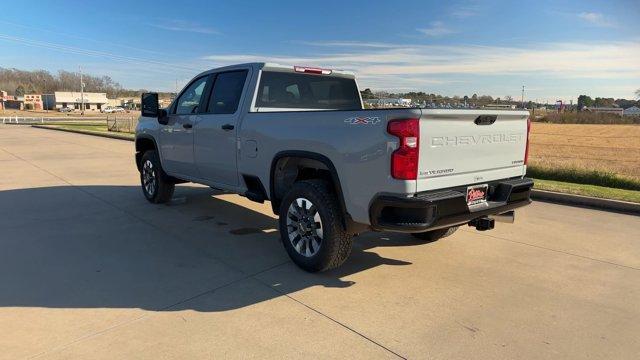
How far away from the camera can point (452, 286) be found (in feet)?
13.7

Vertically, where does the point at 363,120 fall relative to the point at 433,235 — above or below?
above

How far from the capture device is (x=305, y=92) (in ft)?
19.5

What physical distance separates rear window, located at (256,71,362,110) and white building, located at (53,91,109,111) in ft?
470

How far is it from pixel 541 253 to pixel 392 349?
2.84 metres

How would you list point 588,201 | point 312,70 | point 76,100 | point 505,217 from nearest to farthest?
point 505,217
point 312,70
point 588,201
point 76,100

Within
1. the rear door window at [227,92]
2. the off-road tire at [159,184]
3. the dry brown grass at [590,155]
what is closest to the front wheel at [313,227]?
the rear door window at [227,92]

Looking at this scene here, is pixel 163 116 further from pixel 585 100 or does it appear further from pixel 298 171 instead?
pixel 585 100

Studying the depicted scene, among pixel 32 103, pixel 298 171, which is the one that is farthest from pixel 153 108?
pixel 32 103

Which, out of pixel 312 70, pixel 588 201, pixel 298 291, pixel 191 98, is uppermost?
pixel 312 70

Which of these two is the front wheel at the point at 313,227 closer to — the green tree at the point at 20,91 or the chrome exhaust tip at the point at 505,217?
the chrome exhaust tip at the point at 505,217

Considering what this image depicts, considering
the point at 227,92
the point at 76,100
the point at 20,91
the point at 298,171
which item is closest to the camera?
the point at 298,171

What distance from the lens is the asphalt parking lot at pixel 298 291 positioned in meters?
3.18

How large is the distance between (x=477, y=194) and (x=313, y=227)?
1.50 metres

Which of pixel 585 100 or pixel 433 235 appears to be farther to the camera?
pixel 585 100
